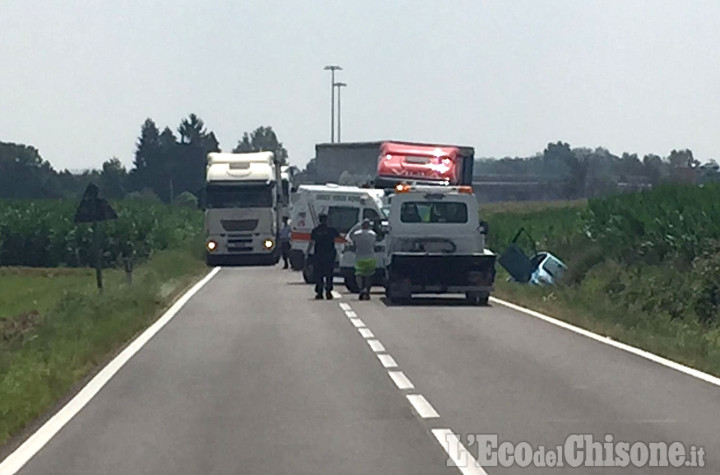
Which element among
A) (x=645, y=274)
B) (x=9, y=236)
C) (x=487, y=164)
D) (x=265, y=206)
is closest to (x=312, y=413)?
(x=645, y=274)

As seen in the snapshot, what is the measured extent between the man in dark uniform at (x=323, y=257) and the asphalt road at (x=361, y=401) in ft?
22.7

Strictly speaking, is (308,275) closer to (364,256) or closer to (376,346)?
(364,256)

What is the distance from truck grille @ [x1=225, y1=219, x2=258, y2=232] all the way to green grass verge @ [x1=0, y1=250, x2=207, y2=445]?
21.4 feet

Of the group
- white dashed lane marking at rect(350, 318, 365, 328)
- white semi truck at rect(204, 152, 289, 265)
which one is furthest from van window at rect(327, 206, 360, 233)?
white dashed lane marking at rect(350, 318, 365, 328)

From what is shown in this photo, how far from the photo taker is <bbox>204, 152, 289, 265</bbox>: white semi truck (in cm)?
5012

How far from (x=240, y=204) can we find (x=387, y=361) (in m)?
33.3

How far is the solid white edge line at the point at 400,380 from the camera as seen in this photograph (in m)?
15.1

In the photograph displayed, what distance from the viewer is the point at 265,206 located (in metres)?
50.5

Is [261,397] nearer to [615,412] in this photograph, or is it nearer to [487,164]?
[615,412]

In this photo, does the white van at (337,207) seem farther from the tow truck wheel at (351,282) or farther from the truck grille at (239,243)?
the truck grille at (239,243)

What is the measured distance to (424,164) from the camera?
1753 inches

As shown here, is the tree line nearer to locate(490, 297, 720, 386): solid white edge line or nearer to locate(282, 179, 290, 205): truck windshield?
locate(282, 179, 290, 205): truck windshield

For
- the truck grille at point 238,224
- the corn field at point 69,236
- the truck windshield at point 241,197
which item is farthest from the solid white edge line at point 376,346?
the corn field at point 69,236

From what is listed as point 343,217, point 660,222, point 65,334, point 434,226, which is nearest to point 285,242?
point 343,217
